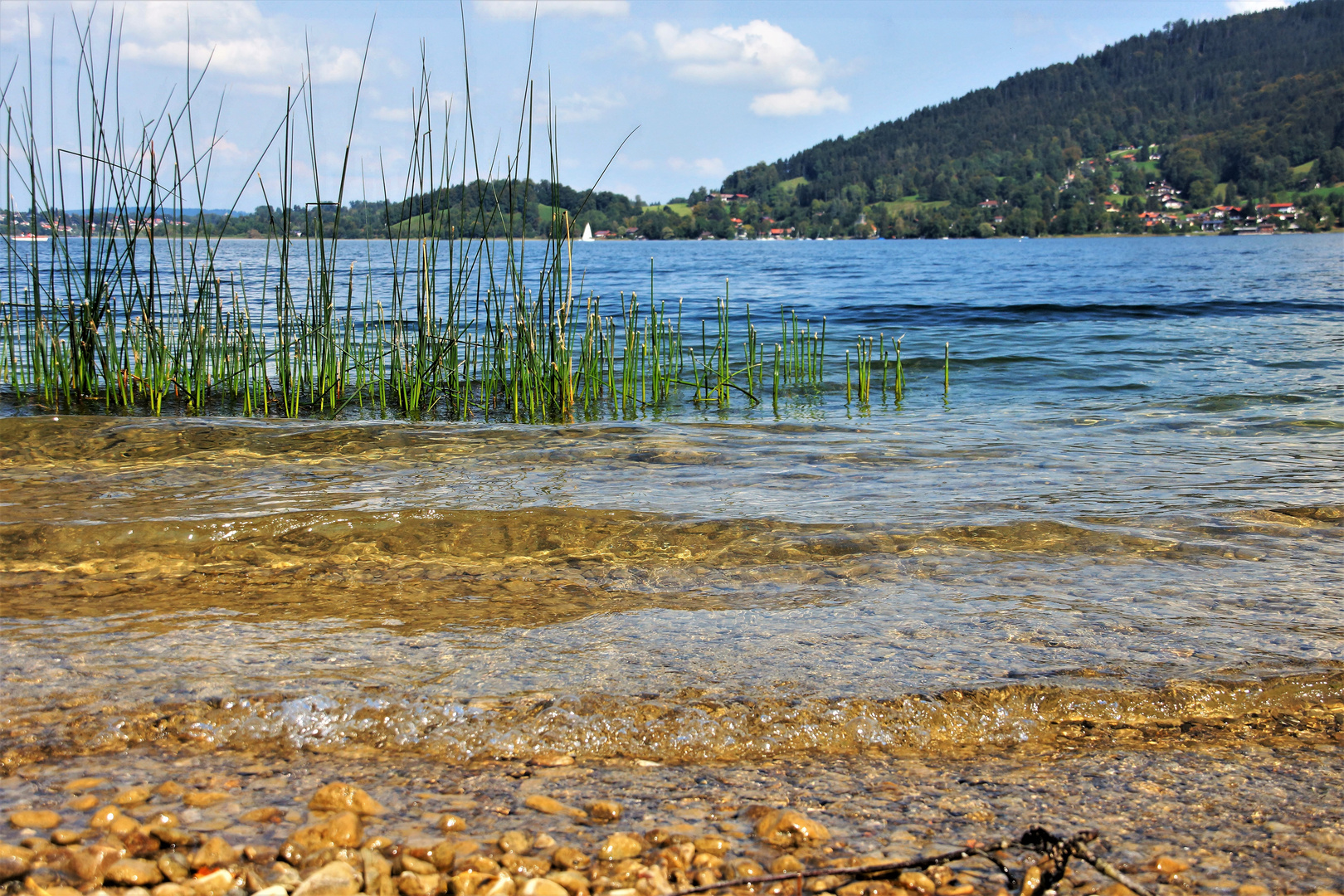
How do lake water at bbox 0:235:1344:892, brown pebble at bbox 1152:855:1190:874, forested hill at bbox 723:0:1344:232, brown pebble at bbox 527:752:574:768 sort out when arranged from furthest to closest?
forested hill at bbox 723:0:1344:232
lake water at bbox 0:235:1344:892
brown pebble at bbox 527:752:574:768
brown pebble at bbox 1152:855:1190:874

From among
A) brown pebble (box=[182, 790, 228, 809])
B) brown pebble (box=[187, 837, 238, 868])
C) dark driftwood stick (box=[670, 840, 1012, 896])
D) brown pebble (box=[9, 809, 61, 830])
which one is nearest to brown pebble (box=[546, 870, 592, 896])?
dark driftwood stick (box=[670, 840, 1012, 896])

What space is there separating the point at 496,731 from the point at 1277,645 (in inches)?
79.2

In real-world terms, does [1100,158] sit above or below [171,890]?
above

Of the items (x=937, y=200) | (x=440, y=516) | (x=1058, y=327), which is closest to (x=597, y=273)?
(x=1058, y=327)

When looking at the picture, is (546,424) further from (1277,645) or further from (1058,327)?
(1058,327)

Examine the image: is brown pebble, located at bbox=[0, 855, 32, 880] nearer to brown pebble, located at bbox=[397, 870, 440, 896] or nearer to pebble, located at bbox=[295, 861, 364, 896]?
pebble, located at bbox=[295, 861, 364, 896]

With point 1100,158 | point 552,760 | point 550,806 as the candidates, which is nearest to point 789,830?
point 550,806

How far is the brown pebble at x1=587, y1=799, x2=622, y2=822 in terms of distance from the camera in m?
1.60

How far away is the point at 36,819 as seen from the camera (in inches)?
59.9

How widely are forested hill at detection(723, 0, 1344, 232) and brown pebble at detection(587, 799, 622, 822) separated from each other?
9162 cm

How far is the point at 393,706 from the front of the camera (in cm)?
200

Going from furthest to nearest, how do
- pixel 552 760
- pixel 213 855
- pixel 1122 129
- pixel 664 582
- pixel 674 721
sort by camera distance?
pixel 1122 129
pixel 664 582
pixel 674 721
pixel 552 760
pixel 213 855

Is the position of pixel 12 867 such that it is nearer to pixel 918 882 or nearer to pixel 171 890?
pixel 171 890

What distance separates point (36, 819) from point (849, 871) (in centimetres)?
135
